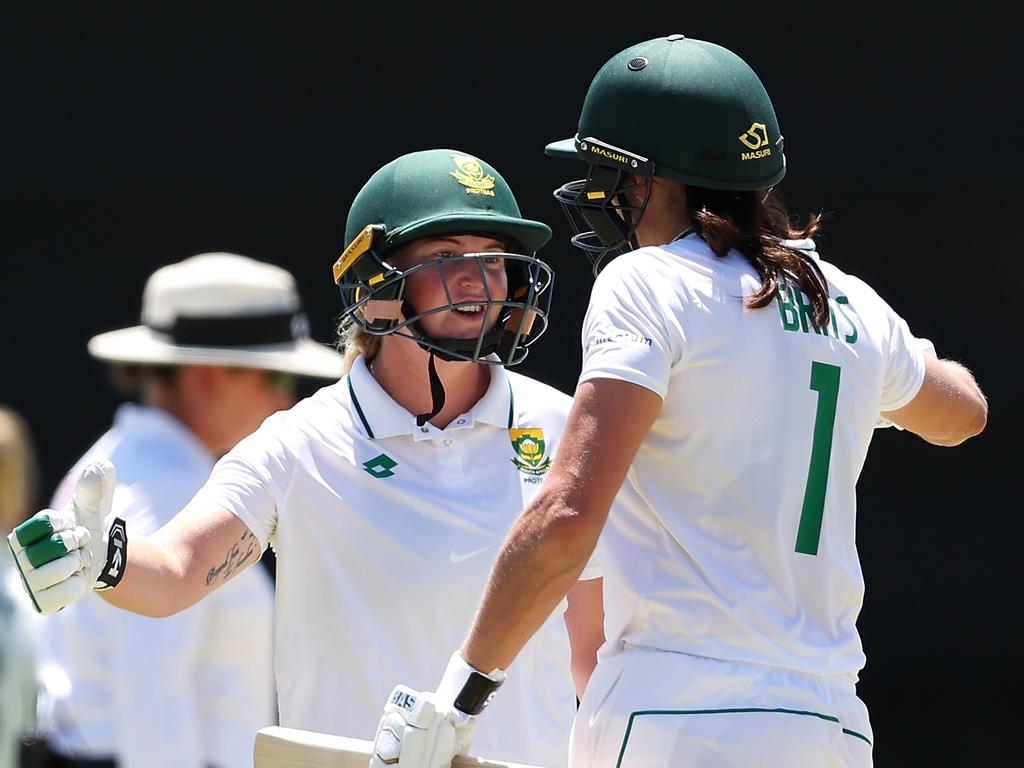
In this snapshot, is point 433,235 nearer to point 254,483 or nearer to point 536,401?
point 536,401

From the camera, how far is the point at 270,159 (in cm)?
439

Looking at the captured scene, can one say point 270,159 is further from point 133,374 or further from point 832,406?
point 832,406

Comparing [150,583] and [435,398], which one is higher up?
[435,398]

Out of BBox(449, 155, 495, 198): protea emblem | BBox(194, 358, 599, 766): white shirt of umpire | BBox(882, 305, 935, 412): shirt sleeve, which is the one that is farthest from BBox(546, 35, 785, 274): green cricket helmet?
BBox(194, 358, 599, 766): white shirt of umpire

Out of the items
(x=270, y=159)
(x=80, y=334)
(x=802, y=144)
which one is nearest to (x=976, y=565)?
(x=802, y=144)

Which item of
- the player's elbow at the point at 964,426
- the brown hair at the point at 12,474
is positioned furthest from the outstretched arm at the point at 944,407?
the brown hair at the point at 12,474

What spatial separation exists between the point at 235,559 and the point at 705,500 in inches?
28.6

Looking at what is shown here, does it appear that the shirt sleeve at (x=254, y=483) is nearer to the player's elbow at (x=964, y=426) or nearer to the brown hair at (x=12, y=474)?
the brown hair at (x=12, y=474)

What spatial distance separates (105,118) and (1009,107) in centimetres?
235

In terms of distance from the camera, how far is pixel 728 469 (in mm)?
1892

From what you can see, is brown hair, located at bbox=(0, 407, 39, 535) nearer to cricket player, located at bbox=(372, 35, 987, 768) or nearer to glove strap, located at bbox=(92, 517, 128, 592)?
glove strap, located at bbox=(92, 517, 128, 592)

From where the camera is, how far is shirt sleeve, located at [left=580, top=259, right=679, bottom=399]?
184 centimetres

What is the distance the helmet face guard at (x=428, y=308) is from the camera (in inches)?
94.3

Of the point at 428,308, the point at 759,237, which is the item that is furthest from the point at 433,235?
the point at 759,237
